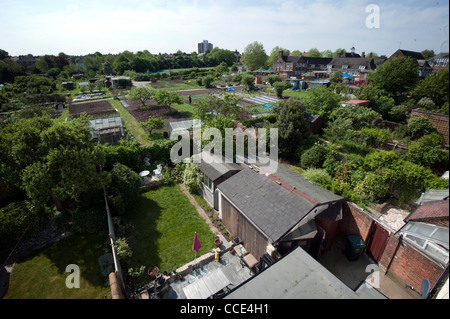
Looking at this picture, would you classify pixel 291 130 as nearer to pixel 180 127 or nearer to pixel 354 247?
pixel 354 247

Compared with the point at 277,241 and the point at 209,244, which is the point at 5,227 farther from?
the point at 277,241

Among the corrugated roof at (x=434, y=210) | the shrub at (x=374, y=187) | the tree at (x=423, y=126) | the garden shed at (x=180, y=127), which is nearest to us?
the corrugated roof at (x=434, y=210)

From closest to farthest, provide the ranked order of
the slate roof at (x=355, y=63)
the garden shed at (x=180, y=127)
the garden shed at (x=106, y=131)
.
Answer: the garden shed at (x=106, y=131)
the garden shed at (x=180, y=127)
the slate roof at (x=355, y=63)

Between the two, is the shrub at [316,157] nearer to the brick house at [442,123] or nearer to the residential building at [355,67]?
the brick house at [442,123]

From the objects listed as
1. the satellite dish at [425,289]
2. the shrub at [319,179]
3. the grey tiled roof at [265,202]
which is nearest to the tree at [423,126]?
the satellite dish at [425,289]

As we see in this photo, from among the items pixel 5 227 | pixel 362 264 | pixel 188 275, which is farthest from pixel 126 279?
pixel 362 264

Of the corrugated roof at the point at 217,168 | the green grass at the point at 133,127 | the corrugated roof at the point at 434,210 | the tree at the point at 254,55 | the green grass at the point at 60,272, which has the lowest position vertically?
the green grass at the point at 60,272
